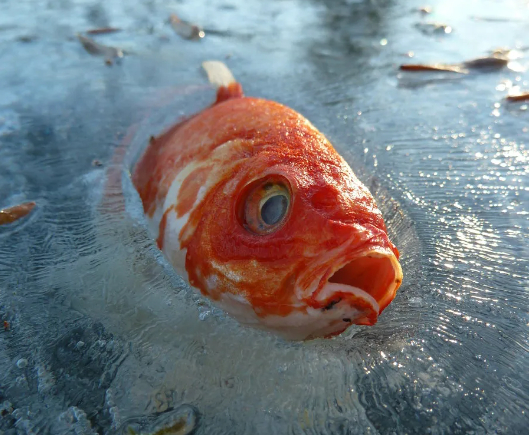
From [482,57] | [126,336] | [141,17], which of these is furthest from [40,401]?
[141,17]

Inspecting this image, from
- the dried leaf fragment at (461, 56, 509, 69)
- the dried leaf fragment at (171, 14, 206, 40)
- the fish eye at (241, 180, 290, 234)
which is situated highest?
the fish eye at (241, 180, 290, 234)

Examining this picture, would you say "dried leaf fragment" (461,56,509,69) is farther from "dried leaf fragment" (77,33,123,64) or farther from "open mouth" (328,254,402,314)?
"open mouth" (328,254,402,314)

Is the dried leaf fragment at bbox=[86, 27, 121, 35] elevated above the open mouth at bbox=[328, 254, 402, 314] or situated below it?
below

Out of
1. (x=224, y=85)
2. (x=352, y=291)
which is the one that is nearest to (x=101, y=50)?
(x=224, y=85)

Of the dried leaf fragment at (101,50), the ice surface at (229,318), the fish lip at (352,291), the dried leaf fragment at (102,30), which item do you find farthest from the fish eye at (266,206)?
the dried leaf fragment at (102,30)

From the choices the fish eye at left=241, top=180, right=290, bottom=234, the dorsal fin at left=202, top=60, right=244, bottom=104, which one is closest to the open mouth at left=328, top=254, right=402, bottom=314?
the fish eye at left=241, top=180, right=290, bottom=234
